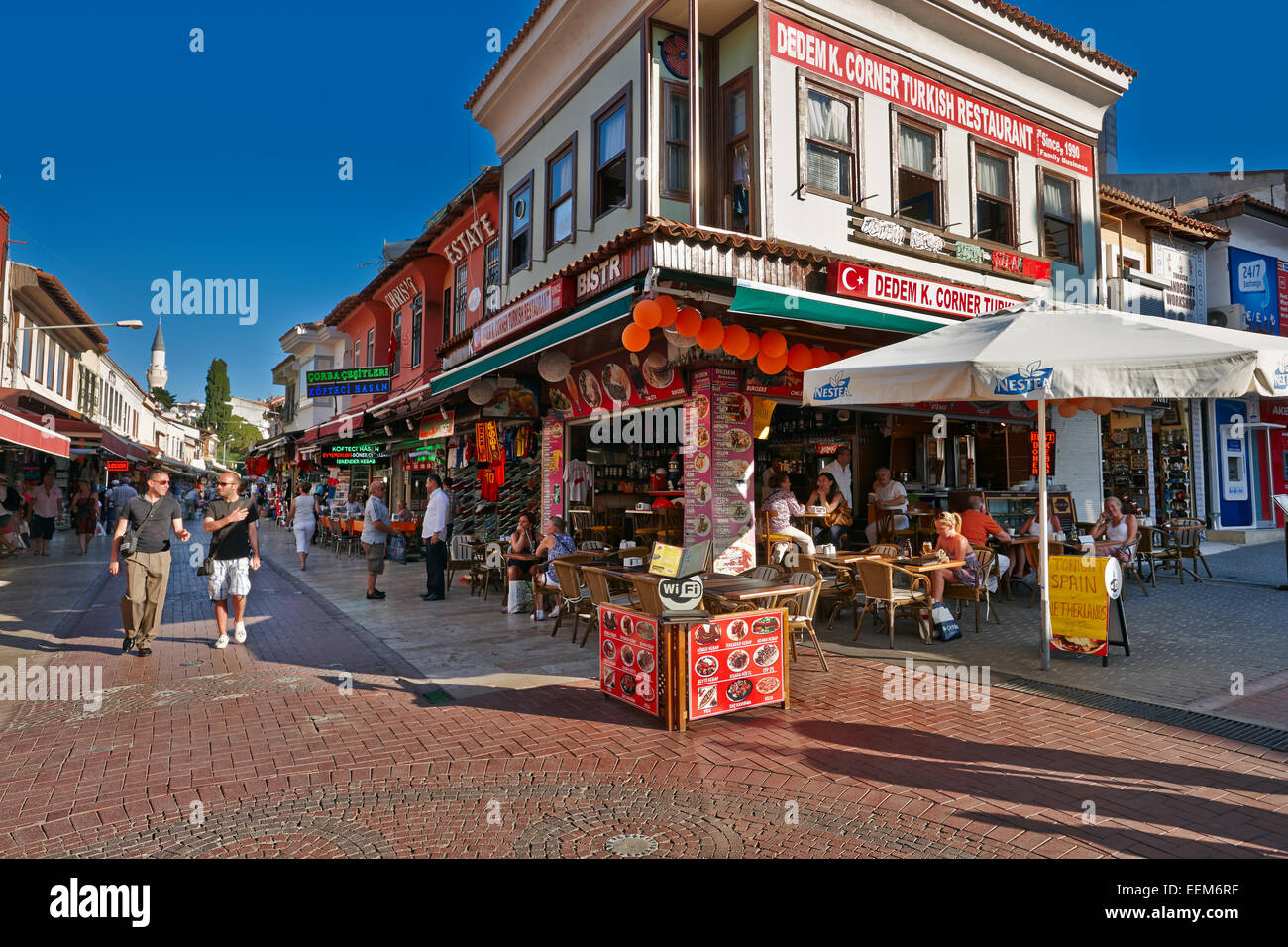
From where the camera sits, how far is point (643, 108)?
31.2ft

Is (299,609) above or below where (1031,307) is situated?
below

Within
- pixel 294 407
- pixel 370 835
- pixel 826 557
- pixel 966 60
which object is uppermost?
pixel 966 60

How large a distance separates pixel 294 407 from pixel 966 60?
3158 cm

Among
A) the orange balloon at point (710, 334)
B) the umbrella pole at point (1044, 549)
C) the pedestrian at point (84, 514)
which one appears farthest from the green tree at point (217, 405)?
the umbrella pole at point (1044, 549)

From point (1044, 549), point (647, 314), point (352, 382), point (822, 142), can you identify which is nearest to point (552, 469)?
point (352, 382)

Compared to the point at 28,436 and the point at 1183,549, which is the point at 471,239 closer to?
the point at 28,436

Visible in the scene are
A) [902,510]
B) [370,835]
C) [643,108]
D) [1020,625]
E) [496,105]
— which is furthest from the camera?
[496,105]

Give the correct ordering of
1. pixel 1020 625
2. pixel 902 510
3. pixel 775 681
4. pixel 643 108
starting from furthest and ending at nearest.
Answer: pixel 902 510 → pixel 643 108 → pixel 1020 625 → pixel 775 681

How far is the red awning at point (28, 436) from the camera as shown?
39.3 feet

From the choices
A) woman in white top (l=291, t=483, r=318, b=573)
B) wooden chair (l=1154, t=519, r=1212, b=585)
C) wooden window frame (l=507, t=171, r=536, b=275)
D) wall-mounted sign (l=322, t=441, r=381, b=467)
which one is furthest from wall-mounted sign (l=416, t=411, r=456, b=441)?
wooden chair (l=1154, t=519, r=1212, b=585)

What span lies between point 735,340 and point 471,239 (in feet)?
34.7


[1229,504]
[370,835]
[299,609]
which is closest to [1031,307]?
[370,835]

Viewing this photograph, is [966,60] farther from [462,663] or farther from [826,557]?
[462,663]

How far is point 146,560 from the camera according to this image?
7.65 meters
